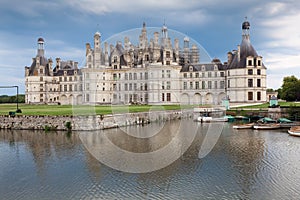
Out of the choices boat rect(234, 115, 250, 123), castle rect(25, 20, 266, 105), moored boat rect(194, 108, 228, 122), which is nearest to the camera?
boat rect(234, 115, 250, 123)

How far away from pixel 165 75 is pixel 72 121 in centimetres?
2684

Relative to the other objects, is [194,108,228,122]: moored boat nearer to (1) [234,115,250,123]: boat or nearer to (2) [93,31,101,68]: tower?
(1) [234,115,250,123]: boat

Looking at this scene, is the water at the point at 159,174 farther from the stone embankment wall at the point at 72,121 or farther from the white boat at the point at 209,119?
the white boat at the point at 209,119

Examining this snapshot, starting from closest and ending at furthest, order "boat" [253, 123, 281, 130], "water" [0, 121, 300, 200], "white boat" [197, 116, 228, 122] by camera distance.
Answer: "water" [0, 121, 300, 200]
"boat" [253, 123, 281, 130]
"white boat" [197, 116, 228, 122]

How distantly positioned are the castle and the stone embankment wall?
16800mm

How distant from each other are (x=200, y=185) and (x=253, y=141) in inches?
427

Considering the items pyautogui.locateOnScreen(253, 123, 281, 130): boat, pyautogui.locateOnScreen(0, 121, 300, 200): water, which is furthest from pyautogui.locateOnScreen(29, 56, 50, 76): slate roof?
pyautogui.locateOnScreen(253, 123, 281, 130): boat

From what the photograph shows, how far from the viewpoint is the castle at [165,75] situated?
49.1 metres

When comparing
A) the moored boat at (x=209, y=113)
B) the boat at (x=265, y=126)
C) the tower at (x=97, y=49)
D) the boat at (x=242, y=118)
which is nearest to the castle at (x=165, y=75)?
the tower at (x=97, y=49)

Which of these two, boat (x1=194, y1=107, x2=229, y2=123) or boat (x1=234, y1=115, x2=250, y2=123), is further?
boat (x1=194, y1=107, x2=229, y2=123)

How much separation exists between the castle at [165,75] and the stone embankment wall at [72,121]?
1680 centimetres

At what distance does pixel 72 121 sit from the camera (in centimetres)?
2773

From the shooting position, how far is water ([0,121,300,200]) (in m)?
11.1

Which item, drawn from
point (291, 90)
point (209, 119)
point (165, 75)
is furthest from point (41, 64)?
point (291, 90)
